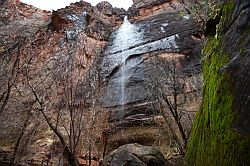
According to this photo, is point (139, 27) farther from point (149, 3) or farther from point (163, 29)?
point (149, 3)

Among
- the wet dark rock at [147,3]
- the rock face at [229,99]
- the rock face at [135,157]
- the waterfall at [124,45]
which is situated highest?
the wet dark rock at [147,3]

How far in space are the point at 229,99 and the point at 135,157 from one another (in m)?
6.89

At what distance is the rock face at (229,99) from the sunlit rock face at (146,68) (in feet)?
25.0

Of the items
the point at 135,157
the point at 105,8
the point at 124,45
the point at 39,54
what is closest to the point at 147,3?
the point at 105,8

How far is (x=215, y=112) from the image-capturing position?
417 cm

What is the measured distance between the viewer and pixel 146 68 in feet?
65.7

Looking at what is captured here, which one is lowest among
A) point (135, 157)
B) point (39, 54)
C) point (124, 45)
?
point (135, 157)

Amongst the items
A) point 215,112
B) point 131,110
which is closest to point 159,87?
point 131,110

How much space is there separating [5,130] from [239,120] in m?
12.7

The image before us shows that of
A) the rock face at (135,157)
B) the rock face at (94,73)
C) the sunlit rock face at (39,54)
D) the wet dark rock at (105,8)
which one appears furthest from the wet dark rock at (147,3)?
the rock face at (135,157)

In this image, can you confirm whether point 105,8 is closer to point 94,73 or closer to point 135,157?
point 94,73

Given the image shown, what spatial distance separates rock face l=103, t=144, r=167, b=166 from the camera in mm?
10125

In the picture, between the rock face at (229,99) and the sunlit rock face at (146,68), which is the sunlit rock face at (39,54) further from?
the rock face at (229,99)

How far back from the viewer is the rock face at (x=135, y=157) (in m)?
10.1
